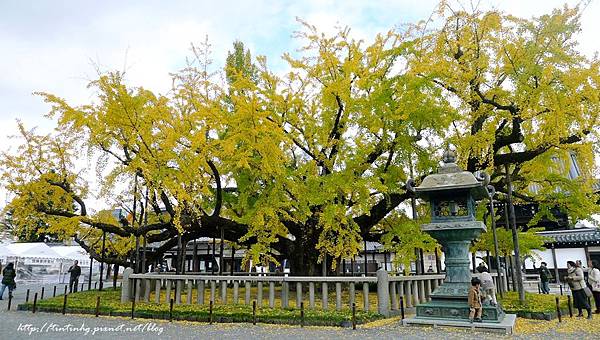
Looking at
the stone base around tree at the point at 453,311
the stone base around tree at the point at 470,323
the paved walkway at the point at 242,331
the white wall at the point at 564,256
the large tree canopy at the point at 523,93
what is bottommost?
the paved walkway at the point at 242,331

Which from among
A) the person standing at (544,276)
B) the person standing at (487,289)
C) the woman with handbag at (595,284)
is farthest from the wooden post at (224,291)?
the person standing at (544,276)

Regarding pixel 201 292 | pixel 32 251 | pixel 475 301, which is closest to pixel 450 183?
pixel 475 301

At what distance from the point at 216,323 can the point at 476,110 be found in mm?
10063

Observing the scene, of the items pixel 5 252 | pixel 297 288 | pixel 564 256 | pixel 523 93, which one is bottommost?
pixel 297 288

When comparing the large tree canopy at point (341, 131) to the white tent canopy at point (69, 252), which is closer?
the large tree canopy at point (341, 131)

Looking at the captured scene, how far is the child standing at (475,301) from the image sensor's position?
8.56 m

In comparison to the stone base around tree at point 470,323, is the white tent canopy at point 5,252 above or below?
above

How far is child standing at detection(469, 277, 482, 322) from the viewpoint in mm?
8562

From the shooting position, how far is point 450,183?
9.57 meters

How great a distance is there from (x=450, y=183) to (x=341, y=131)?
181 inches

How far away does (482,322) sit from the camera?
28.2 ft

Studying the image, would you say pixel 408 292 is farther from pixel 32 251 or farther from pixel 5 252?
pixel 32 251

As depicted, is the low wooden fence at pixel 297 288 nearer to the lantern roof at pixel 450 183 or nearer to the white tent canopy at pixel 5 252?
the lantern roof at pixel 450 183

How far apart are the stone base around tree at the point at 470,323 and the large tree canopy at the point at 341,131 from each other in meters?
2.94
